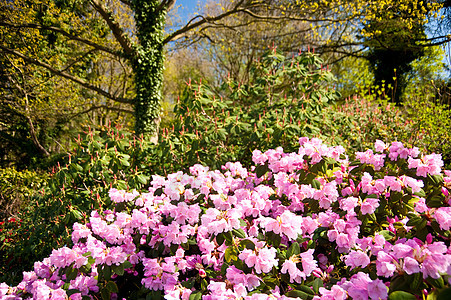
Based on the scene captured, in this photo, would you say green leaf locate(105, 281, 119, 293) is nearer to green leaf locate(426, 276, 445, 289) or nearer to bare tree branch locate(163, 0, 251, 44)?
green leaf locate(426, 276, 445, 289)

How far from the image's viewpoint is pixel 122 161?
3242mm

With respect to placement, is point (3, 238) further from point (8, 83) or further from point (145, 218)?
point (8, 83)

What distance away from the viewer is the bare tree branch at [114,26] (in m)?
6.85

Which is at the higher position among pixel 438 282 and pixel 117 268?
pixel 438 282

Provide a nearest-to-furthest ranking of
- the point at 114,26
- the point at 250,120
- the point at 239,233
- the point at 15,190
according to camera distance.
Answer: the point at 239,233 → the point at 250,120 → the point at 15,190 → the point at 114,26

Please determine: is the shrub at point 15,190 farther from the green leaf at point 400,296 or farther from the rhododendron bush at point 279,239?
the green leaf at point 400,296

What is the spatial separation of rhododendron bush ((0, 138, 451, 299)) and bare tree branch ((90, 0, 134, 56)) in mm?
6382

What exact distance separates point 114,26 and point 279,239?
751cm

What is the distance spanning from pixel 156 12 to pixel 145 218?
726 centimetres

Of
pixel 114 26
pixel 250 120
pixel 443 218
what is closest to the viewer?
pixel 443 218

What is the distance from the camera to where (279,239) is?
1.51 metres

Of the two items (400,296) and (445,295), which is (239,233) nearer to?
(400,296)

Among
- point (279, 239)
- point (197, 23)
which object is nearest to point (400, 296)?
point (279, 239)

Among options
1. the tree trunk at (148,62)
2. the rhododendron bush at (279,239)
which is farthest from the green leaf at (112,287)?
the tree trunk at (148,62)
